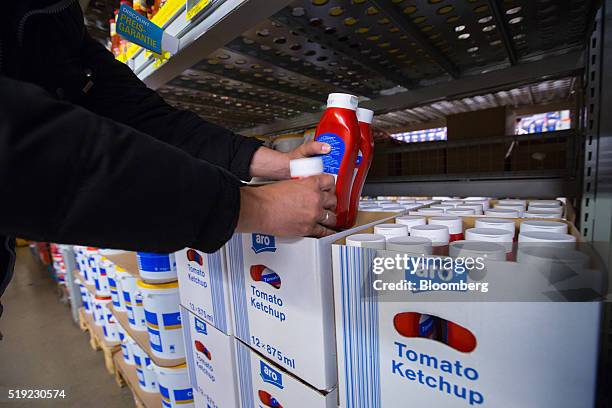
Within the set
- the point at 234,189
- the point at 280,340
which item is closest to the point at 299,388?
the point at 280,340

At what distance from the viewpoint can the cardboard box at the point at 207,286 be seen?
2.62 feet

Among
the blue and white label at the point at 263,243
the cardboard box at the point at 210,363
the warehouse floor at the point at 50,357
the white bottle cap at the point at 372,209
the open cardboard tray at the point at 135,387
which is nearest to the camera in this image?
the blue and white label at the point at 263,243

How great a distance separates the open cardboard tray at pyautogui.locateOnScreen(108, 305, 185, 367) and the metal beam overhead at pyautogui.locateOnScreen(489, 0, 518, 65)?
4.95 feet

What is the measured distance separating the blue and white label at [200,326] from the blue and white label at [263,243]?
0.40 m

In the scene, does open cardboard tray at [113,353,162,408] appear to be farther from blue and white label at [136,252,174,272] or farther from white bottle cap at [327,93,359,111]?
white bottle cap at [327,93,359,111]

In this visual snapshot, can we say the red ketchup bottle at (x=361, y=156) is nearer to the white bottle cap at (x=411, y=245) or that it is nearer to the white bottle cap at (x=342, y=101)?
the white bottle cap at (x=342, y=101)

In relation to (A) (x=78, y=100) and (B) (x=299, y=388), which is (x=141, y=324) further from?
(B) (x=299, y=388)

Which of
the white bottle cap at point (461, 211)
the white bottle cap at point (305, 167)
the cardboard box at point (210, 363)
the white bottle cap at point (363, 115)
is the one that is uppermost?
the white bottle cap at point (363, 115)

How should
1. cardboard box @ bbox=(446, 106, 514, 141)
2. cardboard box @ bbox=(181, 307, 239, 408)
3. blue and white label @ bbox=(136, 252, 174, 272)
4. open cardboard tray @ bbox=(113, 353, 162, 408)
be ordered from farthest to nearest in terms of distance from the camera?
open cardboard tray @ bbox=(113, 353, 162, 408) < cardboard box @ bbox=(446, 106, 514, 141) < blue and white label @ bbox=(136, 252, 174, 272) < cardboard box @ bbox=(181, 307, 239, 408)

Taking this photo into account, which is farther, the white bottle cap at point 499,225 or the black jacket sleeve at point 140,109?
the black jacket sleeve at point 140,109

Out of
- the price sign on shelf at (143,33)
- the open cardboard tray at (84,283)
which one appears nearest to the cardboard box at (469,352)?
the price sign on shelf at (143,33)

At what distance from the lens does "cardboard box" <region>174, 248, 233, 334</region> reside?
2.62 feet

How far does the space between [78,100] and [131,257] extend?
1.09 metres

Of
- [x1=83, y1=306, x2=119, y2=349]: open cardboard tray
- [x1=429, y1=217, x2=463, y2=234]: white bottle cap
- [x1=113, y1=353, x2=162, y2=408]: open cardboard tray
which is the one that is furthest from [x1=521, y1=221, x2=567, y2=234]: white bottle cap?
[x1=83, y1=306, x2=119, y2=349]: open cardboard tray
